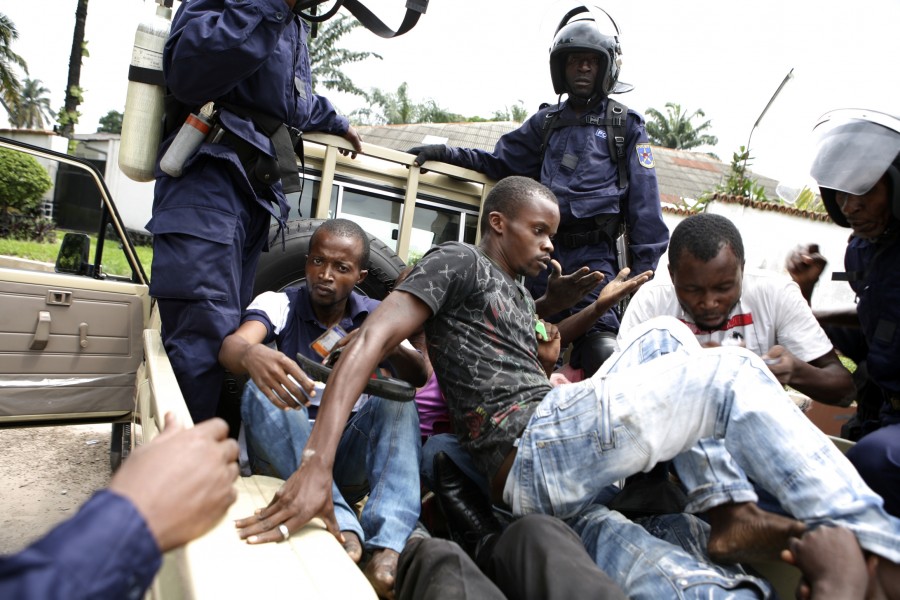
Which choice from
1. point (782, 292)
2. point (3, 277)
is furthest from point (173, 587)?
point (782, 292)

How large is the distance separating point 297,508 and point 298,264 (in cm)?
201

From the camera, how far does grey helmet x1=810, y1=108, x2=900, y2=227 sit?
2367 mm

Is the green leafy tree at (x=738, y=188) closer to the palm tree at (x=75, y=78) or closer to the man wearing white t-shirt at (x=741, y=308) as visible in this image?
the man wearing white t-shirt at (x=741, y=308)

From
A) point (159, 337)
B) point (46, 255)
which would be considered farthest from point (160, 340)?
point (46, 255)

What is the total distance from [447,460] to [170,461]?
131 centimetres

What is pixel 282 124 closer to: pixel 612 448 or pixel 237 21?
pixel 237 21

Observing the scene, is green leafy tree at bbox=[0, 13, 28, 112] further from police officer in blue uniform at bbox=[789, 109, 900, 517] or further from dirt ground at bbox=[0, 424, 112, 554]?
police officer in blue uniform at bbox=[789, 109, 900, 517]

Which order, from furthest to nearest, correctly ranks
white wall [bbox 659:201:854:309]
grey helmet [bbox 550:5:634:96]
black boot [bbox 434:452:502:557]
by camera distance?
white wall [bbox 659:201:854:309], grey helmet [bbox 550:5:634:96], black boot [bbox 434:452:502:557]

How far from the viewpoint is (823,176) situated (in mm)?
2572

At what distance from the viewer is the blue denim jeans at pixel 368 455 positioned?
186cm

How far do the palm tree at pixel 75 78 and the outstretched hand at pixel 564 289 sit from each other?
14073mm

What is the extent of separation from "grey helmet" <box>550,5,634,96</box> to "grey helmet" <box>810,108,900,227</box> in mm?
1110

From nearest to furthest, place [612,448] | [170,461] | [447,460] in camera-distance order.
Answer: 1. [170,461]
2. [612,448]
3. [447,460]

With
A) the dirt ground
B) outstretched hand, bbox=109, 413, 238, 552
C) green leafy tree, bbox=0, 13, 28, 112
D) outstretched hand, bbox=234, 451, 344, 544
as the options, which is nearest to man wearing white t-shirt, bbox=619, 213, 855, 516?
outstretched hand, bbox=234, 451, 344, 544
